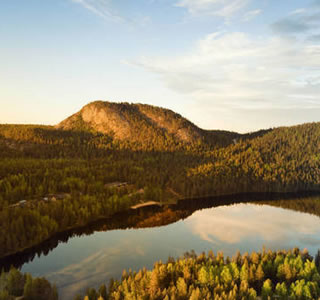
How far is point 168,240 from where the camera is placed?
4176 inches

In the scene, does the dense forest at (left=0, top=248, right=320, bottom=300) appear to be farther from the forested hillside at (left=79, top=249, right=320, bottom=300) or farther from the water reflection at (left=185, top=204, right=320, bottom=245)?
the water reflection at (left=185, top=204, right=320, bottom=245)

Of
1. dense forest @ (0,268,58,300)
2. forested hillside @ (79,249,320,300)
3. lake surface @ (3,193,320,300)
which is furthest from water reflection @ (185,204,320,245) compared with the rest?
dense forest @ (0,268,58,300)

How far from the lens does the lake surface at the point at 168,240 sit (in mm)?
77250

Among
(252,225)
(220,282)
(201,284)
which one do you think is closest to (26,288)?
(201,284)

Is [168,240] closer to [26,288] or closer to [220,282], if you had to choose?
[220,282]

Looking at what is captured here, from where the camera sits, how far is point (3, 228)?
86062 millimetres

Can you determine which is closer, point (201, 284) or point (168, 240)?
point (201, 284)

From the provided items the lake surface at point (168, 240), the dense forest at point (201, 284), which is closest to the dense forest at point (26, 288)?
the dense forest at point (201, 284)

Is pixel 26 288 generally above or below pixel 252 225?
above

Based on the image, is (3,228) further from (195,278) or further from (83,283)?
(195,278)

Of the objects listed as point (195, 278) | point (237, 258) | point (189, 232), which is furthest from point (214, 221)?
point (195, 278)

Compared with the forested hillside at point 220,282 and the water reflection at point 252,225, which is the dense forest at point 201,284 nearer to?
the forested hillside at point 220,282

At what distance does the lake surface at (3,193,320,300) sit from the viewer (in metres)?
77.2

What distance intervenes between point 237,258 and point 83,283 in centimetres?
4086
